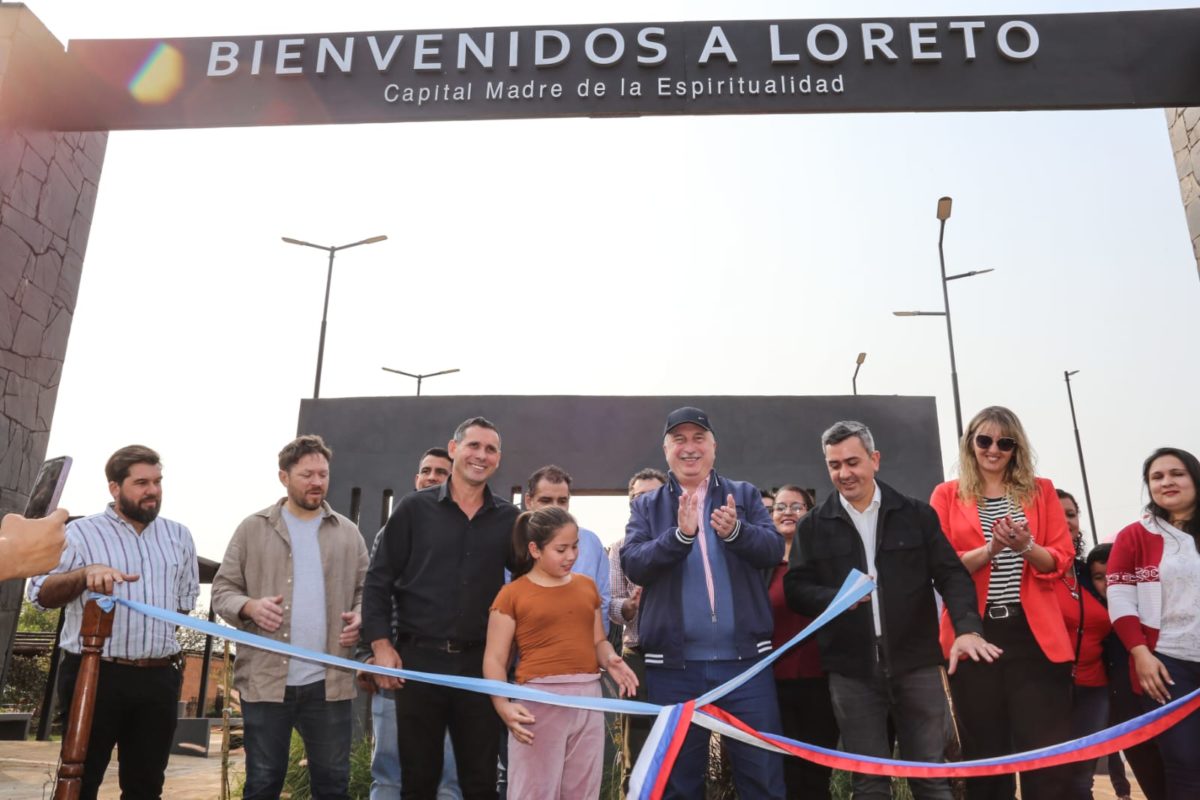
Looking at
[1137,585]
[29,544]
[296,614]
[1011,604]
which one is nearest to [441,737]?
[296,614]

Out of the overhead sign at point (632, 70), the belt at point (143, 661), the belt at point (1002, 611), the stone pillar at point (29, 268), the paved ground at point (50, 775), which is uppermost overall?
the overhead sign at point (632, 70)

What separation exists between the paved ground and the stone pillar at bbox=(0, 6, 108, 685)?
2.10 metres

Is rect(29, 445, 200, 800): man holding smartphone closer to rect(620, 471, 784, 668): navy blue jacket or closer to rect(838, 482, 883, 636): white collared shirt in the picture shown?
rect(620, 471, 784, 668): navy blue jacket

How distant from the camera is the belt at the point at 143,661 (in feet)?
12.6

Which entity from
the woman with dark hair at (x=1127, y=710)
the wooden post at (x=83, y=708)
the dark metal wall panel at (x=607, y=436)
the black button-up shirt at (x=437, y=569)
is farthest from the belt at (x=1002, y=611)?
the dark metal wall panel at (x=607, y=436)

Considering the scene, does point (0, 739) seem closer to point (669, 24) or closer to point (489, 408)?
point (489, 408)

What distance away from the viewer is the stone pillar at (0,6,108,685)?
17.1 ft

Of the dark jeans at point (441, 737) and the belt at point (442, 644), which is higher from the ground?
the belt at point (442, 644)

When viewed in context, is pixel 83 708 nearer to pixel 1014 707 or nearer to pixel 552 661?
pixel 552 661

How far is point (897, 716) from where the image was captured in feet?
11.9

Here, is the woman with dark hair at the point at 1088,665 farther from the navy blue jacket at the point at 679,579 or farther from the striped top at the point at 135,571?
the striped top at the point at 135,571

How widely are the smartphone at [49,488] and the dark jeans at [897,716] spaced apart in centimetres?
317

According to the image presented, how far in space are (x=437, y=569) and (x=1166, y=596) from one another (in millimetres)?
3426

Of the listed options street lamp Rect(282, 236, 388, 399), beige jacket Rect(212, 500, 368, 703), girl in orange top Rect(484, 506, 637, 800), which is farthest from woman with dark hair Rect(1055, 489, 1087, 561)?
street lamp Rect(282, 236, 388, 399)
